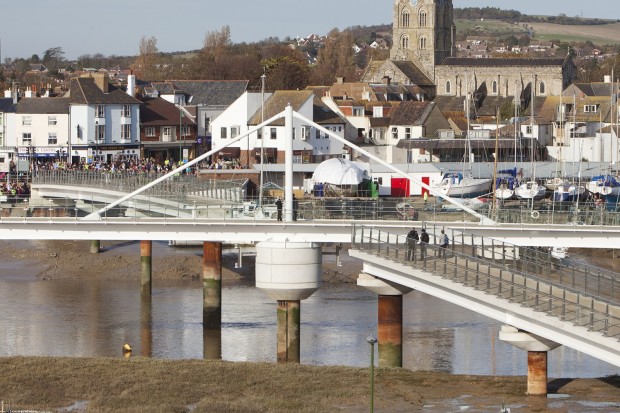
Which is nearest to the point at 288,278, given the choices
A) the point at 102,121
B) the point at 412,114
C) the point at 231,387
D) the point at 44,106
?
the point at 231,387

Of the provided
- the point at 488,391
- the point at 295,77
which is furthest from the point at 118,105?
the point at 488,391

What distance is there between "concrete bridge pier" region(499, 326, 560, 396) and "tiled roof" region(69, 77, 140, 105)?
78250 mm

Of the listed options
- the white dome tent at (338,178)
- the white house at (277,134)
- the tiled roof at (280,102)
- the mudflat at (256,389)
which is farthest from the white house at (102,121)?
the mudflat at (256,389)

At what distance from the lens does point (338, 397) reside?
4544 centimetres

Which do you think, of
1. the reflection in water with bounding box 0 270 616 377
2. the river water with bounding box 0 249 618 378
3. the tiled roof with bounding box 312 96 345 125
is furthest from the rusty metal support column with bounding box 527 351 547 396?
the tiled roof with bounding box 312 96 345 125

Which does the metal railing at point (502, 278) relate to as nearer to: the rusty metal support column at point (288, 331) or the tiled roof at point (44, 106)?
the rusty metal support column at point (288, 331)

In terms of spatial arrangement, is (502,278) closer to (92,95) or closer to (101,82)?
(92,95)

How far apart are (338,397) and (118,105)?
81.4 meters

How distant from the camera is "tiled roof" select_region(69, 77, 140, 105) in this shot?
4774 inches

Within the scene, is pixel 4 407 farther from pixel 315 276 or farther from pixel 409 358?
pixel 409 358

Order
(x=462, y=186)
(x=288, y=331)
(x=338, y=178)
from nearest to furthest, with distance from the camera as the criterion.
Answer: (x=288, y=331), (x=338, y=178), (x=462, y=186)

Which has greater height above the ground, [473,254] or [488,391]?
[473,254]

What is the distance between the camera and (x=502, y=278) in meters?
48.2

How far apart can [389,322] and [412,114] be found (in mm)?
82056
